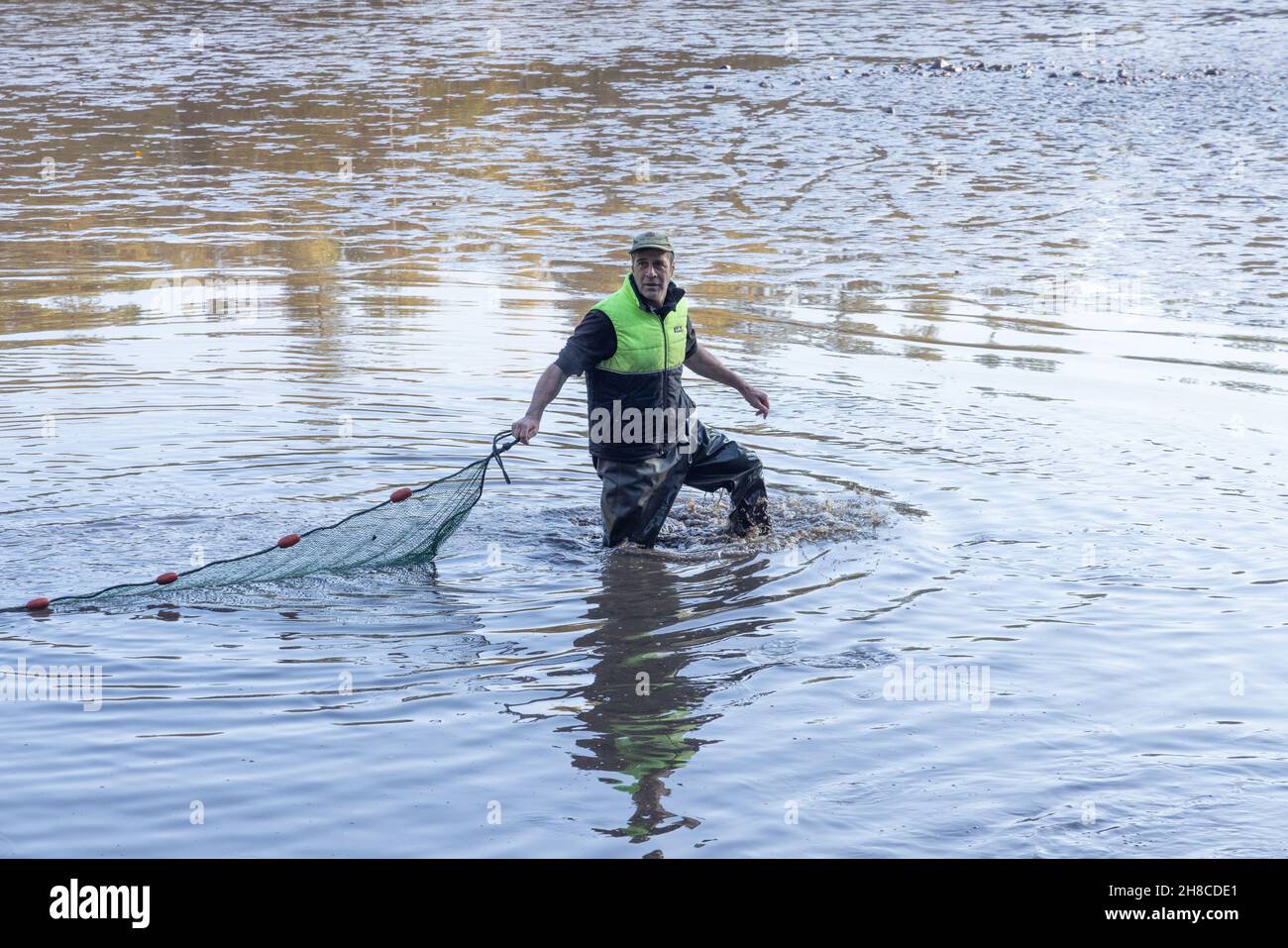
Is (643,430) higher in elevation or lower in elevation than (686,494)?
higher

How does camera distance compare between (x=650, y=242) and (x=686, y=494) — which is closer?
(x=650, y=242)

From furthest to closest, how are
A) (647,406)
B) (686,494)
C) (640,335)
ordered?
1. (686,494)
2. (647,406)
3. (640,335)

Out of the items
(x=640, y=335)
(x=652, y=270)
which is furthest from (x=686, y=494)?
(x=652, y=270)

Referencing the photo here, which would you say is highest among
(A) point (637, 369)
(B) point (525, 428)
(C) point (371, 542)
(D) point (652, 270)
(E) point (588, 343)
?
(D) point (652, 270)

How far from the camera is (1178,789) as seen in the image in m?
5.81

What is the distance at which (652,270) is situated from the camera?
7906 millimetres

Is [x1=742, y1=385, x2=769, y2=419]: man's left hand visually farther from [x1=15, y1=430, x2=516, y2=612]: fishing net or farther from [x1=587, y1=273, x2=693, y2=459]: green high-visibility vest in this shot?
[x1=15, y1=430, x2=516, y2=612]: fishing net

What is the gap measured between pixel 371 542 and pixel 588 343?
144cm

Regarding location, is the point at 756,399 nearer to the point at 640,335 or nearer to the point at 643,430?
the point at 643,430

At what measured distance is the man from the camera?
26.2ft

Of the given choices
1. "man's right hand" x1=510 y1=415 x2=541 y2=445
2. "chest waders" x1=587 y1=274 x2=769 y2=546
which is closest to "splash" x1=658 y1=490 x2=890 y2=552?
"chest waders" x1=587 y1=274 x2=769 y2=546

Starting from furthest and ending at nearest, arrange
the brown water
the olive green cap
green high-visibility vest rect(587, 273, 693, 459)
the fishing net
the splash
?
the splash → green high-visibility vest rect(587, 273, 693, 459) → the olive green cap → the fishing net → the brown water

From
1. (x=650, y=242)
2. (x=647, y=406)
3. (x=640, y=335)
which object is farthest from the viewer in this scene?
(x=647, y=406)

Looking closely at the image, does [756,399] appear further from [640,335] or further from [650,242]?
[650,242]
